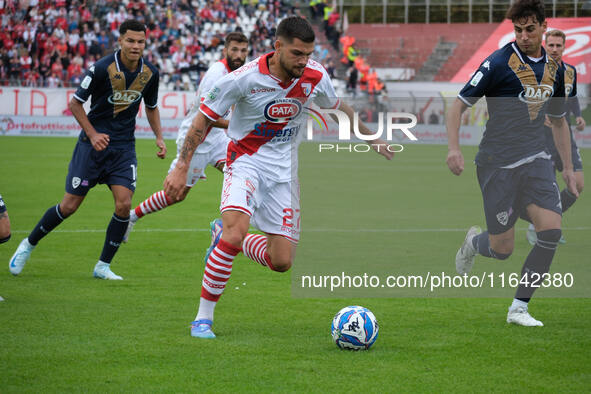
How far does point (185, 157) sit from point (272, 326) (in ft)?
4.48

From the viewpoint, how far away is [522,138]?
613 cm

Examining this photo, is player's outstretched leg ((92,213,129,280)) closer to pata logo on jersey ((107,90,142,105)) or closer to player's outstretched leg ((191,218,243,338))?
pata logo on jersey ((107,90,142,105))

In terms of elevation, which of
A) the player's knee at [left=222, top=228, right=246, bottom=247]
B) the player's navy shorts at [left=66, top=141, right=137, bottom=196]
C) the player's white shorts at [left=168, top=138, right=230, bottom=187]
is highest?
the player's knee at [left=222, top=228, right=246, bottom=247]

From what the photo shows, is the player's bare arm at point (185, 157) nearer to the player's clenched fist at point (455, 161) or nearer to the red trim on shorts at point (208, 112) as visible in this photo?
the red trim on shorts at point (208, 112)

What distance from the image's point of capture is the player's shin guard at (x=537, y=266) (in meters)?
6.05

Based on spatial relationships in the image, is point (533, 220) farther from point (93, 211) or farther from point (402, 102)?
point (402, 102)

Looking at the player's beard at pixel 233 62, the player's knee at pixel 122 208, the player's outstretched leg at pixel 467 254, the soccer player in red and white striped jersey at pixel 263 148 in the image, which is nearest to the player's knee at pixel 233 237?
the soccer player in red and white striped jersey at pixel 263 148

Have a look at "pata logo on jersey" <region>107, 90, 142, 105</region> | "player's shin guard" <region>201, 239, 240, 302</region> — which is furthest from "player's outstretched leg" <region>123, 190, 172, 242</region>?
"player's shin guard" <region>201, 239, 240, 302</region>

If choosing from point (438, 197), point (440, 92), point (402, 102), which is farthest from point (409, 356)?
point (440, 92)

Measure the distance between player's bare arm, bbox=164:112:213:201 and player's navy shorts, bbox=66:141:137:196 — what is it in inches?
92.0

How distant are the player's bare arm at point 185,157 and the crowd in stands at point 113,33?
85.1 ft

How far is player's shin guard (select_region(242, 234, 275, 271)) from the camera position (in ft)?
20.3

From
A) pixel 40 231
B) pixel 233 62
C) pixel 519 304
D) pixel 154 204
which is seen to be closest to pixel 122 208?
pixel 40 231

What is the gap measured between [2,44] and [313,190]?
3017cm
